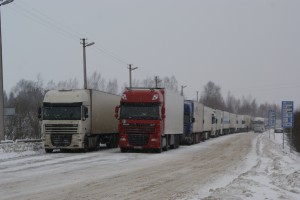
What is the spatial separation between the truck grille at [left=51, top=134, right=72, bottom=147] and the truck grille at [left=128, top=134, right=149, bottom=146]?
3.46 m

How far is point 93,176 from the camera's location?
1622 centimetres

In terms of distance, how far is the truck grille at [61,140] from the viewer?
28.1 m

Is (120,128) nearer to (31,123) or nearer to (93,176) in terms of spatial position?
(93,176)

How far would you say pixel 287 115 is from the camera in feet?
110

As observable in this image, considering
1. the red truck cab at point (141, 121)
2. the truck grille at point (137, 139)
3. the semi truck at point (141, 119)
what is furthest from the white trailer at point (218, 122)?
the truck grille at point (137, 139)

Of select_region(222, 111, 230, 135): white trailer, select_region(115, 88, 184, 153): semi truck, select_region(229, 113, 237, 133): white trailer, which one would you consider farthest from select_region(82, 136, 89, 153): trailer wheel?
select_region(229, 113, 237, 133): white trailer

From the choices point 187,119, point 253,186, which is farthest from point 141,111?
point 253,186

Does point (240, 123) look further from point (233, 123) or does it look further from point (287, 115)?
point (287, 115)

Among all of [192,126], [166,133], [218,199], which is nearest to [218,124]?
[192,126]

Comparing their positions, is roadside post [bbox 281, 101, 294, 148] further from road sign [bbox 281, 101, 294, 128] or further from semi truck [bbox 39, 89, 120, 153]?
semi truck [bbox 39, 89, 120, 153]

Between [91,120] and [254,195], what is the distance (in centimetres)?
1915

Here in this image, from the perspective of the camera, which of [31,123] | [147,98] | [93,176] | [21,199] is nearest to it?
[21,199]

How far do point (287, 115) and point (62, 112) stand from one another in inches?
595

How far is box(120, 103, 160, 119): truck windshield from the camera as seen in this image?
94.4ft
